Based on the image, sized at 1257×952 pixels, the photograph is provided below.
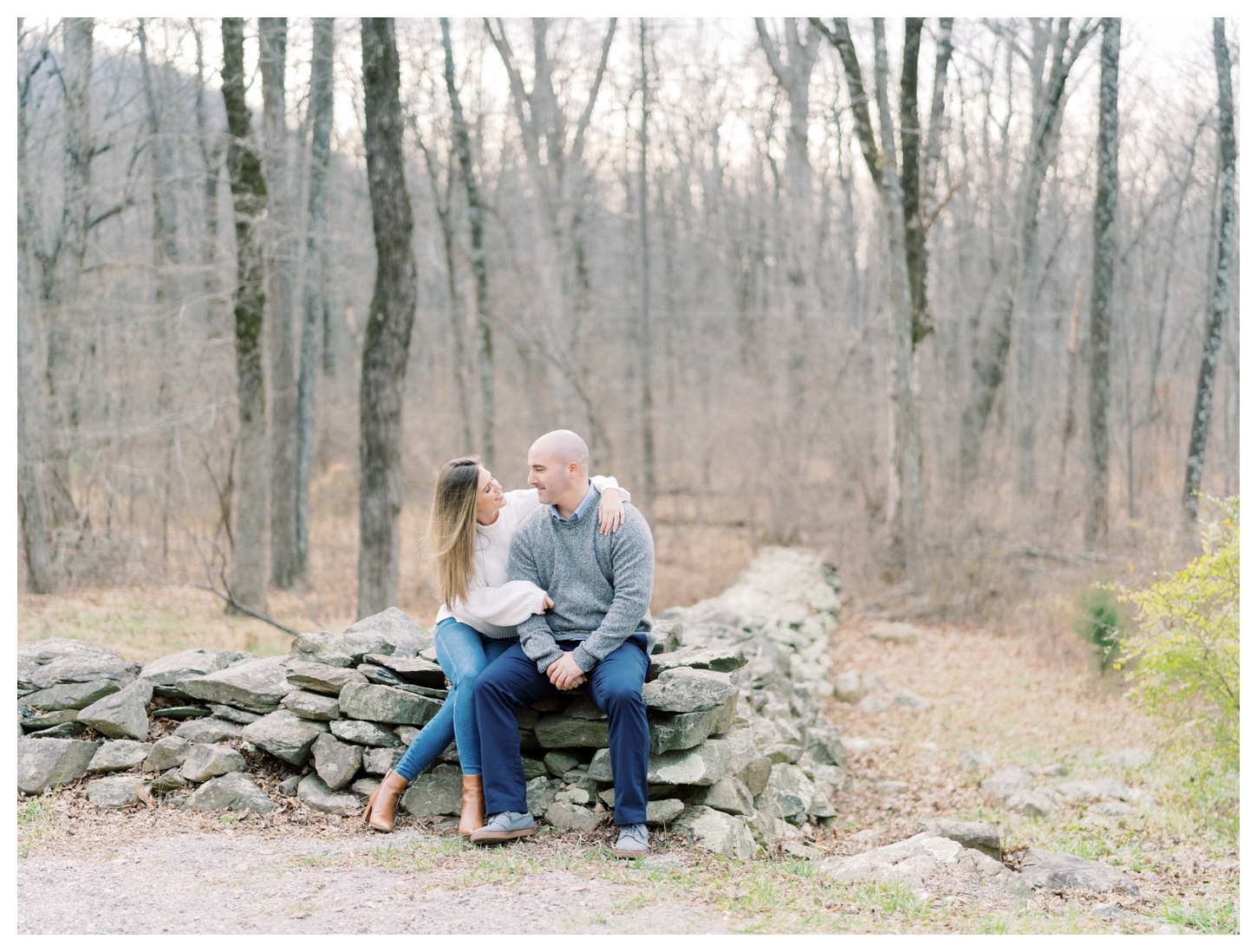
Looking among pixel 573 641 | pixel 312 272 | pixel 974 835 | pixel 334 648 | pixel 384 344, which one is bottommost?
pixel 974 835

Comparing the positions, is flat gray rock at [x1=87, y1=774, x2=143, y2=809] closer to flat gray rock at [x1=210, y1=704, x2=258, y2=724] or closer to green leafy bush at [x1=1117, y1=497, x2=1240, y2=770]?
flat gray rock at [x1=210, y1=704, x2=258, y2=724]

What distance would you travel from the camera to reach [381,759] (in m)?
4.88

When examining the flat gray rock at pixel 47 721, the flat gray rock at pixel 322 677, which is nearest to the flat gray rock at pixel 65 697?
the flat gray rock at pixel 47 721

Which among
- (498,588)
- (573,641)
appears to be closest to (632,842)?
(573,641)

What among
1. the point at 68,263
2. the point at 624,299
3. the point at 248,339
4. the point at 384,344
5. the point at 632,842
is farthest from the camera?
the point at 624,299

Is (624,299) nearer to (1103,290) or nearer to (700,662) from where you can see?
(1103,290)

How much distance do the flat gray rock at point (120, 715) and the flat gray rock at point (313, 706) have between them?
76 cm

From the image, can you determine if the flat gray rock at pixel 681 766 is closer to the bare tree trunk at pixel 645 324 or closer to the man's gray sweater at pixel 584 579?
the man's gray sweater at pixel 584 579

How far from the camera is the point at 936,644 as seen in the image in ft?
38.2

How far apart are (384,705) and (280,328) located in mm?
9581

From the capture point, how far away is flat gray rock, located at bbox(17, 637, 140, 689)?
5.48m

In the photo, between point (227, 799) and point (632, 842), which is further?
point (227, 799)

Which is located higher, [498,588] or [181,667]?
[498,588]

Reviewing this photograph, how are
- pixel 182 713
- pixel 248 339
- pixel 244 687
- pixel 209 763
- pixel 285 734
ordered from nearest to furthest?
1. pixel 209 763
2. pixel 285 734
3. pixel 244 687
4. pixel 182 713
5. pixel 248 339
